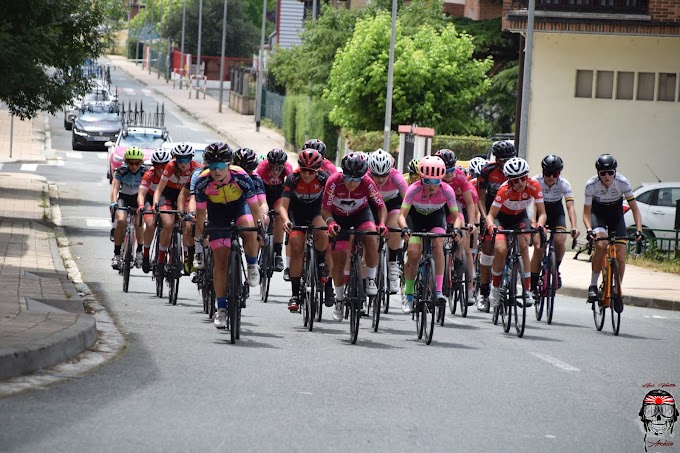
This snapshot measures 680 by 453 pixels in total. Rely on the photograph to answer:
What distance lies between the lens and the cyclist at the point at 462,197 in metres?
15.1

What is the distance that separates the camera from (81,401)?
8672mm

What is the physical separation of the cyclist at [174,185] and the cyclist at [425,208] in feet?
10.5

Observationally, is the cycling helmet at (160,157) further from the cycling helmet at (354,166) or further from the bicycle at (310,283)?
the cycling helmet at (354,166)

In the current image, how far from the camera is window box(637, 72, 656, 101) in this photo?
105ft

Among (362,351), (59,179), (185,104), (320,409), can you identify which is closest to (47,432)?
(320,409)

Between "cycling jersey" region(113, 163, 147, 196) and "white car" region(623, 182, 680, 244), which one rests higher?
"cycling jersey" region(113, 163, 147, 196)

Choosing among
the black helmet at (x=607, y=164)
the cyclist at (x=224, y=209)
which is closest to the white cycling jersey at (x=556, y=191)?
the black helmet at (x=607, y=164)

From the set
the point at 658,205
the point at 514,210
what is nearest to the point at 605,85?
the point at 658,205

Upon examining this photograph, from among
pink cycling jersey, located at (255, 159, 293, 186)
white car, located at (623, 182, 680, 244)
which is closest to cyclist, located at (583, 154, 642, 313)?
pink cycling jersey, located at (255, 159, 293, 186)

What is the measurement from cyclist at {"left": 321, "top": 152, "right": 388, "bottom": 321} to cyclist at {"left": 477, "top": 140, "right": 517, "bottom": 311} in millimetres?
2252

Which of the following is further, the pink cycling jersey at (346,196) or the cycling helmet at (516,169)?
the cycling helmet at (516,169)

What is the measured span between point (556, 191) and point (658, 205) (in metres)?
12.9

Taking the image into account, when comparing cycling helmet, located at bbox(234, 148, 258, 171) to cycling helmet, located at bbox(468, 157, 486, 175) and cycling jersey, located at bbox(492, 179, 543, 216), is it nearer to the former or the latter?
cycling helmet, located at bbox(468, 157, 486, 175)

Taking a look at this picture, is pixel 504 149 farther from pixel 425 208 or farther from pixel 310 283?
pixel 310 283
